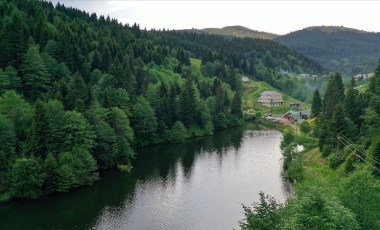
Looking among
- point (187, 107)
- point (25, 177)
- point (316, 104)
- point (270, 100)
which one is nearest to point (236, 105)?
point (316, 104)

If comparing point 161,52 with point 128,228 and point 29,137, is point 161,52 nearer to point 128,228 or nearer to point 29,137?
point 29,137

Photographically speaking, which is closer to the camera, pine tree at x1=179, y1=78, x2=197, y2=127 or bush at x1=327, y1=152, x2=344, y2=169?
bush at x1=327, y1=152, x2=344, y2=169

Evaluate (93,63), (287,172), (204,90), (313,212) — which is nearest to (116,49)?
(93,63)

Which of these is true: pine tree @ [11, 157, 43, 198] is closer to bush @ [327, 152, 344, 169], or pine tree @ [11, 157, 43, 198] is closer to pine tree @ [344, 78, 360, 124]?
bush @ [327, 152, 344, 169]

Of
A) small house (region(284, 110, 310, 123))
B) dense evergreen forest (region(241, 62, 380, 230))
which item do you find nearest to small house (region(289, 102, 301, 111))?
small house (region(284, 110, 310, 123))

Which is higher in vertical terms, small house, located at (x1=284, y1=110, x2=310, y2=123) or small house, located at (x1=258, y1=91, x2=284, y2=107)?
small house, located at (x1=258, y1=91, x2=284, y2=107)

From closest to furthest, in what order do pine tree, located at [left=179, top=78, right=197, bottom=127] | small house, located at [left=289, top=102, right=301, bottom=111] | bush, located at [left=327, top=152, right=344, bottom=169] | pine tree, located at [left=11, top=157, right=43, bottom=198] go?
pine tree, located at [left=11, top=157, right=43, bottom=198], bush, located at [left=327, top=152, right=344, bottom=169], pine tree, located at [left=179, top=78, right=197, bottom=127], small house, located at [left=289, top=102, right=301, bottom=111]

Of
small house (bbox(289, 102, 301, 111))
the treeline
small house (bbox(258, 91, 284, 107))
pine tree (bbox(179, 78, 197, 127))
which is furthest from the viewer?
small house (bbox(258, 91, 284, 107))
